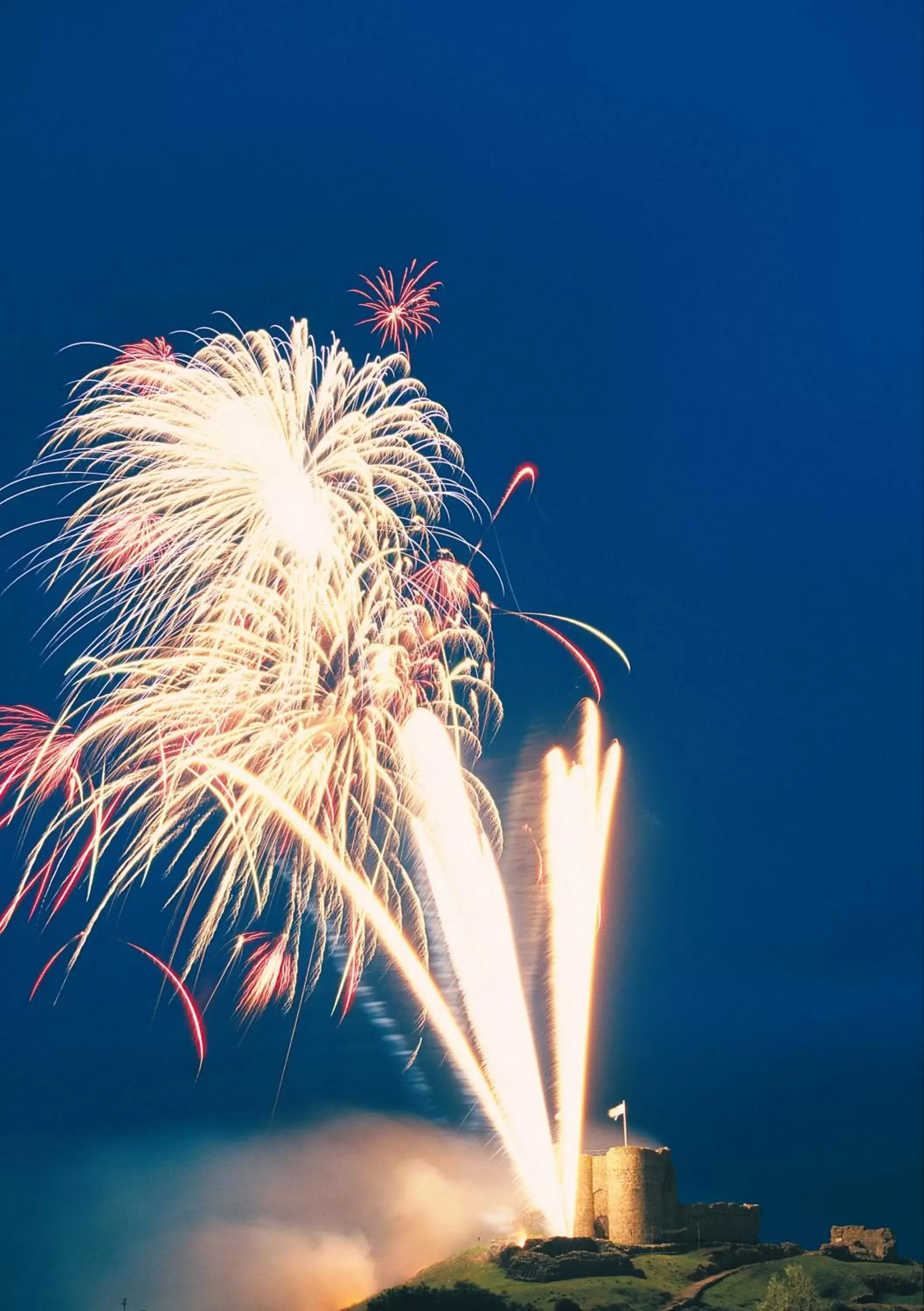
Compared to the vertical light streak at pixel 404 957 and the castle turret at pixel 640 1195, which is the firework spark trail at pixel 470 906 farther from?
the castle turret at pixel 640 1195

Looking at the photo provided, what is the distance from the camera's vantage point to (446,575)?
3647cm

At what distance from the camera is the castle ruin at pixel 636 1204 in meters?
43.5

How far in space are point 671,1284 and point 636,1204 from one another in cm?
353

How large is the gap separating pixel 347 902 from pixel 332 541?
9.83 metres

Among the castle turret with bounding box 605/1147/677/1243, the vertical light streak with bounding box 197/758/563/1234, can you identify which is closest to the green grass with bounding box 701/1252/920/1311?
the castle turret with bounding box 605/1147/677/1243

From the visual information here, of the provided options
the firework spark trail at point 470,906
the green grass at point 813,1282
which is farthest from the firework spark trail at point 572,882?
the green grass at point 813,1282

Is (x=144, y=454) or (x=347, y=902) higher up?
(x=144, y=454)

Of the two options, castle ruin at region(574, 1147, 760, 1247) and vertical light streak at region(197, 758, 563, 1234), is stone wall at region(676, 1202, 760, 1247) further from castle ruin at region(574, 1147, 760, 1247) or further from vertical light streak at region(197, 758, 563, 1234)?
vertical light streak at region(197, 758, 563, 1234)

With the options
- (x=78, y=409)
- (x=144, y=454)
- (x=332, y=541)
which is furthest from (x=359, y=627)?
(x=78, y=409)

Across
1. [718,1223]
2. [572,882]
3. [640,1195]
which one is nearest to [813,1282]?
[718,1223]

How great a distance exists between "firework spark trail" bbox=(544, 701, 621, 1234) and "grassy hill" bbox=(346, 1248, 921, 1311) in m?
6.37

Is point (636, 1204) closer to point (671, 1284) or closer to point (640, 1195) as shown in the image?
point (640, 1195)

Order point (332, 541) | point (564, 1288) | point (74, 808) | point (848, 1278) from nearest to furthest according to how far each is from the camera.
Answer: point (74, 808)
point (332, 541)
point (564, 1288)
point (848, 1278)

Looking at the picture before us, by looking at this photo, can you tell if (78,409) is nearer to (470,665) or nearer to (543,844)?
(470,665)
